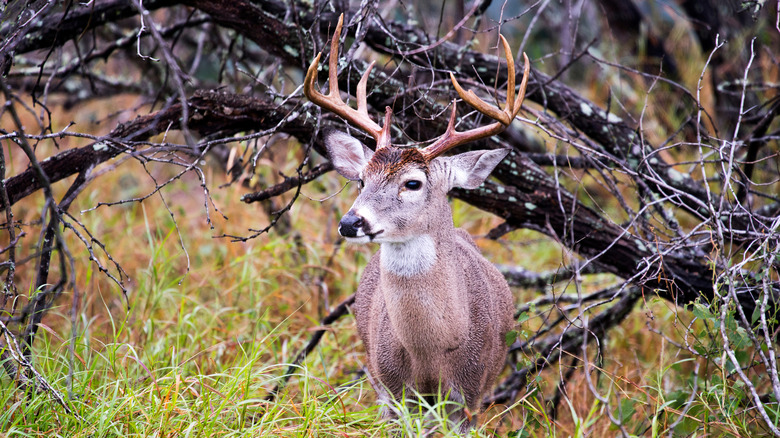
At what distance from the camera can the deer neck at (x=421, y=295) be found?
3031mm

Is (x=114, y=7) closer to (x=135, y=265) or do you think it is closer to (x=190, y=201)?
(x=135, y=265)

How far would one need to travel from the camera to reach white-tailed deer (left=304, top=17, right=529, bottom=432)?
2977 mm

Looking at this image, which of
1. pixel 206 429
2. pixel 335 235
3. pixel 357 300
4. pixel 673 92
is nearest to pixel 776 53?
pixel 673 92

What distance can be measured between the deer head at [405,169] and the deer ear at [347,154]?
2 cm

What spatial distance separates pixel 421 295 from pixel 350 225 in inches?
18.6

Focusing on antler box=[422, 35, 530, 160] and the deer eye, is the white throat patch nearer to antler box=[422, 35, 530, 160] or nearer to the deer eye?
the deer eye

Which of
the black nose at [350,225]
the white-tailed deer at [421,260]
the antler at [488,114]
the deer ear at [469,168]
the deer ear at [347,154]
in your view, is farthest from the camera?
the deer ear at [347,154]

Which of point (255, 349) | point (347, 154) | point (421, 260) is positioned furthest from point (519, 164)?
point (255, 349)

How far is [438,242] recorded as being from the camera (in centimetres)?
313

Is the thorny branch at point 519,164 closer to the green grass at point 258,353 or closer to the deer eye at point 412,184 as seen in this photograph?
the green grass at point 258,353

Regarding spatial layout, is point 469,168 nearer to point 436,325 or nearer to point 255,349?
point 436,325

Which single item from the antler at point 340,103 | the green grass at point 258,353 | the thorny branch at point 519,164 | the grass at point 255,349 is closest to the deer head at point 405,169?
the antler at point 340,103

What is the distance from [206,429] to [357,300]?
1.34 m

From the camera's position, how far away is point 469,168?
133 inches
